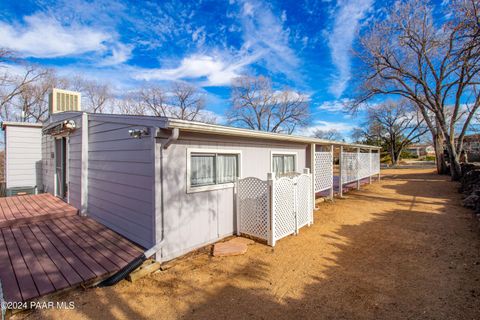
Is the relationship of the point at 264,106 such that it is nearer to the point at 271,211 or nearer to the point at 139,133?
the point at 271,211

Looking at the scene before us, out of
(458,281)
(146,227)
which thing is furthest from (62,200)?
(458,281)

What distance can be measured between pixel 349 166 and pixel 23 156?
529 inches

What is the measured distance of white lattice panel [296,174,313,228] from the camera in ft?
17.3

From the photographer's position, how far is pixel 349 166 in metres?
10.7

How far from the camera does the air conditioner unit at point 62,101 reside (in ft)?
24.1

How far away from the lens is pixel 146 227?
150 inches

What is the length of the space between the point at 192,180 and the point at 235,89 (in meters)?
25.9

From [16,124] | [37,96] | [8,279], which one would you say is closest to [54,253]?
[8,279]

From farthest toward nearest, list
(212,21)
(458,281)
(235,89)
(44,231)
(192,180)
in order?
(235,89) → (212,21) → (44,231) → (192,180) → (458,281)

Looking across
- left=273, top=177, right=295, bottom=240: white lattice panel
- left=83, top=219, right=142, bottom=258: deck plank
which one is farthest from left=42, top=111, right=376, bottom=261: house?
left=273, top=177, right=295, bottom=240: white lattice panel

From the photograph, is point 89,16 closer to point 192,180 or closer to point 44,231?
point 44,231

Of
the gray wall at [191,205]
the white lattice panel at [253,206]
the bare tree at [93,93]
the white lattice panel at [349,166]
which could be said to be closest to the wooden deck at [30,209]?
the gray wall at [191,205]

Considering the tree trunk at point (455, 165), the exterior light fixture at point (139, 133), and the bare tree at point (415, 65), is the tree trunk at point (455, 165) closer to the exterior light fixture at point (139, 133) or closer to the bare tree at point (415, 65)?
the bare tree at point (415, 65)

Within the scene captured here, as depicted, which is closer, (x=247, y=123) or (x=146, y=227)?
(x=146, y=227)
